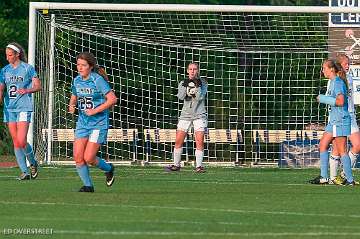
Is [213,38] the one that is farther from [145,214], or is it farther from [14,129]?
[145,214]

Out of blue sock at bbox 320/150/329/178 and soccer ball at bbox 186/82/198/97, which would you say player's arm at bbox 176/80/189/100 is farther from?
blue sock at bbox 320/150/329/178

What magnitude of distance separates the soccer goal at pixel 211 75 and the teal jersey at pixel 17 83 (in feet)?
25.2

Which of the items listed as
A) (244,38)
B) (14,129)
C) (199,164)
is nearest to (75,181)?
(14,129)

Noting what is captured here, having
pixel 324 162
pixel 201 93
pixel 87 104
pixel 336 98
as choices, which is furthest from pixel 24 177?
pixel 201 93

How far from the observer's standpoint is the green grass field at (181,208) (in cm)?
1270

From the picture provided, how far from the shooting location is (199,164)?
24.9 meters

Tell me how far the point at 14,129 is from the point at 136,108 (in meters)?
9.03

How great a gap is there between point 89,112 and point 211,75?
12.9 m

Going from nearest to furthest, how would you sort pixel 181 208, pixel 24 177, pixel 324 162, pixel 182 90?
pixel 181 208 < pixel 324 162 < pixel 24 177 < pixel 182 90

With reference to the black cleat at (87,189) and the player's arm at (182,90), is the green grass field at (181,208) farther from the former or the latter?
the player's arm at (182,90)

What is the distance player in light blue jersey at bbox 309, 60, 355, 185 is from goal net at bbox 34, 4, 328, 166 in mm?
8880

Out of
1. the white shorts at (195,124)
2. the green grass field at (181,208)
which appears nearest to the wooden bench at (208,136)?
the white shorts at (195,124)

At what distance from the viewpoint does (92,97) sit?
698 inches

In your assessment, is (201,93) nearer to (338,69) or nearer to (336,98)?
(338,69)
